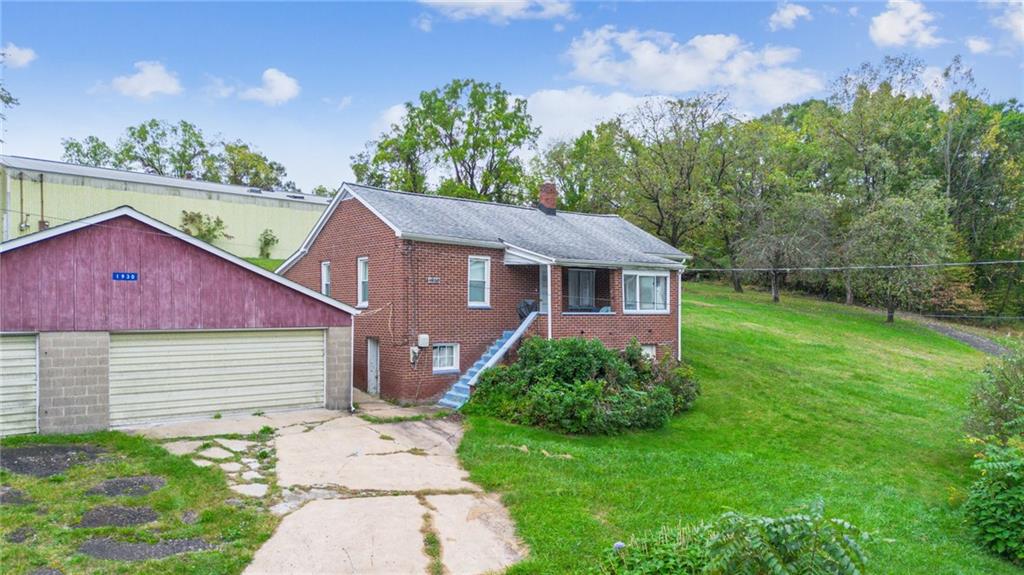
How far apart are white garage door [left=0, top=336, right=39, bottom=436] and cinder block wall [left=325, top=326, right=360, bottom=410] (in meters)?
5.47

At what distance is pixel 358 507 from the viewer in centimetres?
782

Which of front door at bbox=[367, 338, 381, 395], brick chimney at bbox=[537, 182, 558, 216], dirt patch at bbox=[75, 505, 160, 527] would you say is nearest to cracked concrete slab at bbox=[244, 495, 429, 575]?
dirt patch at bbox=[75, 505, 160, 527]

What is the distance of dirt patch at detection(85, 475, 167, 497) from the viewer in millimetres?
7887

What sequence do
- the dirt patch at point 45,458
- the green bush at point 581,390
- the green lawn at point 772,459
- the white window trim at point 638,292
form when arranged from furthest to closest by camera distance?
the white window trim at point 638,292
the green bush at point 581,390
the dirt patch at point 45,458
the green lawn at point 772,459

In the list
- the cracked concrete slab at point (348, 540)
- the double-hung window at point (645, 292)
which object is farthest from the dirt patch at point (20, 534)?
the double-hung window at point (645, 292)

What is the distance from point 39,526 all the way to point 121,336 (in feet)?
19.2

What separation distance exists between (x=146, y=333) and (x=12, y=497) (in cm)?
486

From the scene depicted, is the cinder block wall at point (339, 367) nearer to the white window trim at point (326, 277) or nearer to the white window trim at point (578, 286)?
the white window trim at point (326, 277)

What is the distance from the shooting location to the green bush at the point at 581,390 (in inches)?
507

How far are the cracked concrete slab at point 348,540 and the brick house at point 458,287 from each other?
6.87 metres

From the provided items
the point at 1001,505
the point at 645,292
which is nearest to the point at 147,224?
the point at 645,292

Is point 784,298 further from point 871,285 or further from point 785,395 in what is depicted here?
point 785,395

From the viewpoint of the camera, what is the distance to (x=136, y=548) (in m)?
6.22

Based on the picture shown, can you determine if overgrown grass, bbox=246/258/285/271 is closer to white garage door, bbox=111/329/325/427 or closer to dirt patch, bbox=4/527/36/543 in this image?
white garage door, bbox=111/329/325/427
